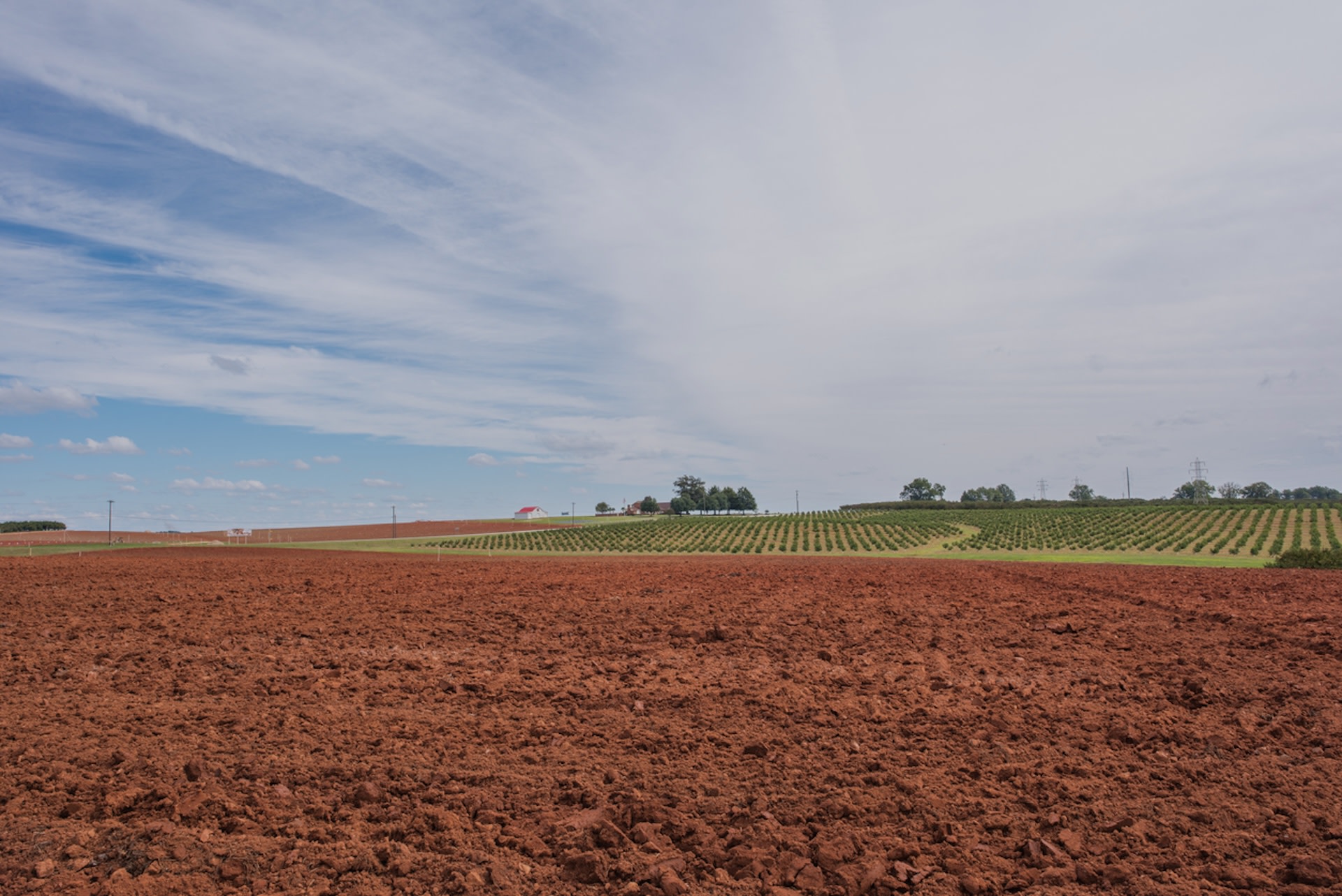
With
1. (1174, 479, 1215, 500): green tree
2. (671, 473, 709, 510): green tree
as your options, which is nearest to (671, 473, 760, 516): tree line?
(671, 473, 709, 510): green tree

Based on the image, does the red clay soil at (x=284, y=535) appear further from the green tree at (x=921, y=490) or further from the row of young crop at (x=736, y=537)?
the green tree at (x=921, y=490)

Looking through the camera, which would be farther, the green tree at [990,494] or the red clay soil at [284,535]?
the green tree at [990,494]

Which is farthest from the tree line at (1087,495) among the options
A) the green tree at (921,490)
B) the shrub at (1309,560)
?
the shrub at (1309,560)

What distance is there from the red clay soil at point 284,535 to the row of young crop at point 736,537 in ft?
40.7

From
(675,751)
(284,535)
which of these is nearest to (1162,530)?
(675,751)

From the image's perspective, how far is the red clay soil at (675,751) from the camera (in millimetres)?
5707

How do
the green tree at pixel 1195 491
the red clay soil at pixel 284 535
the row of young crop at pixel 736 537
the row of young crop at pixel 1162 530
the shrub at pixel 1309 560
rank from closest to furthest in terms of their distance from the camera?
1. the shrub at pixel 1309 560
2. the row of young crop at pixel 1162 530
3. the row of young crop at pixel 736 537
4. the red clay soil at pixel 284 535
5. the green tree at pixel 1195 491

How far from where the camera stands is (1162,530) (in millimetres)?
63406

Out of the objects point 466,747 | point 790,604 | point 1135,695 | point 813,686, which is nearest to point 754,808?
point 466,747

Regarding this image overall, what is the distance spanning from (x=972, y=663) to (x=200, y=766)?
1071 centimetres

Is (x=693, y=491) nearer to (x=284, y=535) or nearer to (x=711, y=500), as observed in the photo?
(x=711, y=500)

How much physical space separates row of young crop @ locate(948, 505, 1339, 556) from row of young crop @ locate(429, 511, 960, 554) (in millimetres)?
5895

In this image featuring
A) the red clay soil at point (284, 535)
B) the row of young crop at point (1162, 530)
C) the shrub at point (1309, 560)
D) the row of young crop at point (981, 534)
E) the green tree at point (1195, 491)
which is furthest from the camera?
the green tree at point (1195, 491)

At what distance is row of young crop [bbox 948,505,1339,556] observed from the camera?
51.2 meters
